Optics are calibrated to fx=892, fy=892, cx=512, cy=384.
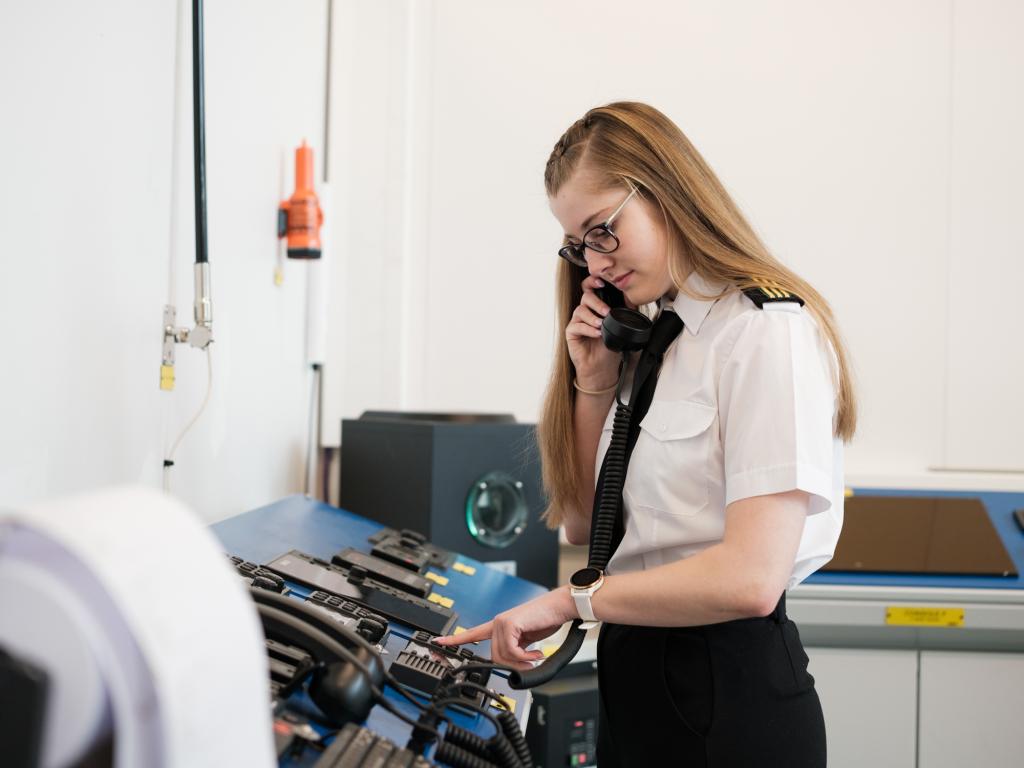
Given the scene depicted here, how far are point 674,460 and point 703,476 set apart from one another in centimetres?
5

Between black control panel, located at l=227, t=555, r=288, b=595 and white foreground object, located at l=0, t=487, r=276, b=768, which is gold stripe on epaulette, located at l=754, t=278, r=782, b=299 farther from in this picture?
white foreground object, located at l=0, t=487, r=276, b=768

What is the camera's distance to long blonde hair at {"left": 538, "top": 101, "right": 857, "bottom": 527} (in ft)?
3.85

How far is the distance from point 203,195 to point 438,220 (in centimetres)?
145

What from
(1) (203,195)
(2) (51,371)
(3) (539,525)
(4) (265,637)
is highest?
(1) (203,195)

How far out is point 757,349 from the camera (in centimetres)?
107

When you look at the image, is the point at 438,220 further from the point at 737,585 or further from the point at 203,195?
the point at 737,585

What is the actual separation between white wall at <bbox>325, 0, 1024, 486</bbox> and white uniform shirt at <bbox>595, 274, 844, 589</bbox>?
1.60 meters

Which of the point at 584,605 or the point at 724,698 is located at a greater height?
the point at 584,605

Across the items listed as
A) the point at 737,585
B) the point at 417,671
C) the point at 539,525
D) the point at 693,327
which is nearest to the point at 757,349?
the point at 693,327

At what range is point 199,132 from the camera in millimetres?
1393

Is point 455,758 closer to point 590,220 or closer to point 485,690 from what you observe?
point 485,690

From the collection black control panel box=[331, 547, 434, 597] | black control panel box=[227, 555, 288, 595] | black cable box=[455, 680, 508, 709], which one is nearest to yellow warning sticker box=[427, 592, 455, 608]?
black control panel box=[331, 547, 434, 597]

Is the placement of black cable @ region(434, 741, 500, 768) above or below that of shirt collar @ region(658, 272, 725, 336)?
below

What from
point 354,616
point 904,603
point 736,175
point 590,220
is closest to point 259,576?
point 354,616
